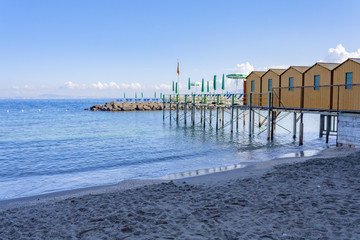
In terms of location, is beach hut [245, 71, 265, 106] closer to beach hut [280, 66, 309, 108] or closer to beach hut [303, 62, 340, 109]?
beach hut [280, 66, 309, 108]

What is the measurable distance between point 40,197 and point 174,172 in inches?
201

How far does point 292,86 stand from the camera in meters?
18.4

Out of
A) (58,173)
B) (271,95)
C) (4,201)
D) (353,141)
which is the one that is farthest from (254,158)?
(4,201)

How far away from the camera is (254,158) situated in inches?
572

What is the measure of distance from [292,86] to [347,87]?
14.3ft

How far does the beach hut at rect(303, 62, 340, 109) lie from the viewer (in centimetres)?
1542

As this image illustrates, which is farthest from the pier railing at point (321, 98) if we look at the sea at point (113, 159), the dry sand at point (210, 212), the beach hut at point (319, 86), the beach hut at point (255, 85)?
the dry sand at point (210, 212)

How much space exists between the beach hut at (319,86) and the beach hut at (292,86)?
0.45m

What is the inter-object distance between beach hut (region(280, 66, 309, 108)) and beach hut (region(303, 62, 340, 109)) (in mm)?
452

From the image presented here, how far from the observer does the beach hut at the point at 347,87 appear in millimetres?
13750

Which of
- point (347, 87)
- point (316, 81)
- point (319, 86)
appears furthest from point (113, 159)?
point (347, 87)

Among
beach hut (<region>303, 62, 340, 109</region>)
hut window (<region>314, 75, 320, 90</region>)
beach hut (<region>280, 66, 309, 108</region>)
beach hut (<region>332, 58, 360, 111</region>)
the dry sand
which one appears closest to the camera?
the dry sand

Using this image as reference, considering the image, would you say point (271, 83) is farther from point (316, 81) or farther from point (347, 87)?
point (347, 87)

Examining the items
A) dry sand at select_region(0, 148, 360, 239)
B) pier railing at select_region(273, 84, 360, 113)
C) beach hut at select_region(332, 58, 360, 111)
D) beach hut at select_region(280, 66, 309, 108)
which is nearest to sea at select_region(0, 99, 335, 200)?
pier railing at select_region(273, 84, 360, 113)
